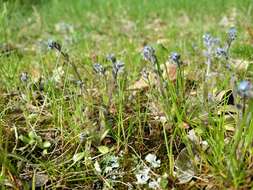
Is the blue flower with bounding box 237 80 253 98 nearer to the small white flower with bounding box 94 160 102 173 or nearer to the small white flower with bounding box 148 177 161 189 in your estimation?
the small white flower with bounding box 148 177 161 189

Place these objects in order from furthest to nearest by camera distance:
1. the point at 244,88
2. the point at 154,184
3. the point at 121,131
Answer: the point at 121,131 < the point at 154,184 < the point at 244,88

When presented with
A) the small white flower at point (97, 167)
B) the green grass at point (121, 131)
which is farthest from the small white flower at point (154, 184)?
the small white flower at point (97, 167)

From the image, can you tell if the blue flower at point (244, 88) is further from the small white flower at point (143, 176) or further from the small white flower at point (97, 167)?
the small white flower at point (97, 167)

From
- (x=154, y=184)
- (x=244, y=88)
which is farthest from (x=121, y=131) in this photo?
(x=244, y=88)

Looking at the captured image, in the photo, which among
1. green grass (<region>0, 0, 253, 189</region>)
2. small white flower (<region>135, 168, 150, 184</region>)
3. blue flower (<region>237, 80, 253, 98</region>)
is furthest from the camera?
small white flower (<region>135, 168, 150, 184</region>)

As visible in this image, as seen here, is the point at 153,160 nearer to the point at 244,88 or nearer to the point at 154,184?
the point at 154,184

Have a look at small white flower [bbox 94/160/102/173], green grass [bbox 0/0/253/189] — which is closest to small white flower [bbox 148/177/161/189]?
green grass [bbox 0/0/253/189]

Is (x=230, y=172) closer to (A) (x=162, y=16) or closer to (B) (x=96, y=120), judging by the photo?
(B) (x=96, y=120)
